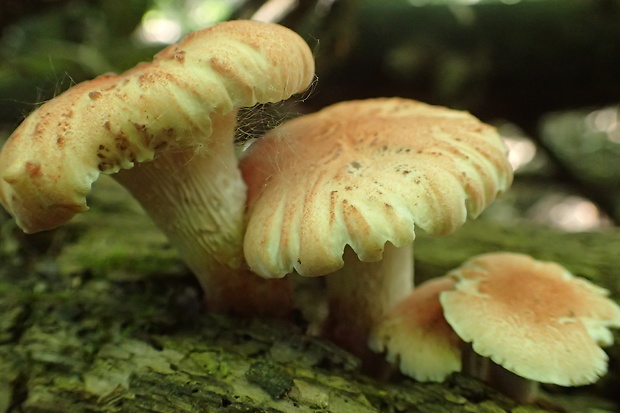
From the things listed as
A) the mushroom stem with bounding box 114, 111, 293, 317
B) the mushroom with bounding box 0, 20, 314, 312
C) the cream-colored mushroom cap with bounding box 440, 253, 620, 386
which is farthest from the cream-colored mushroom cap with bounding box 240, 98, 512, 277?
the cream-colored mushroom cap with bounding box 440, 253, 620, 386

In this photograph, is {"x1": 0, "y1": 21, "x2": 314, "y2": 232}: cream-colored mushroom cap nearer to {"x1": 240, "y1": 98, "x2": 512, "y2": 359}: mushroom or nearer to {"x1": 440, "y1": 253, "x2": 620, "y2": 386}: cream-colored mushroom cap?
{"x1": 240, "y1": 98, "x2": 512, "y2": 359}: mushroom

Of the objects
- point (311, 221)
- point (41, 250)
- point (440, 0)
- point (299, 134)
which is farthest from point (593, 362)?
point (440, 0)

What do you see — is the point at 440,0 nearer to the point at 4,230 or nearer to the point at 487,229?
the point at 487,229

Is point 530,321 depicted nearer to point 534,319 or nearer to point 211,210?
point 534,319

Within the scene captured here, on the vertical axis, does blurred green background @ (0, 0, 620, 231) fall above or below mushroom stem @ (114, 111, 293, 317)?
above

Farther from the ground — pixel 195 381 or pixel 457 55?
pixel 457 55
